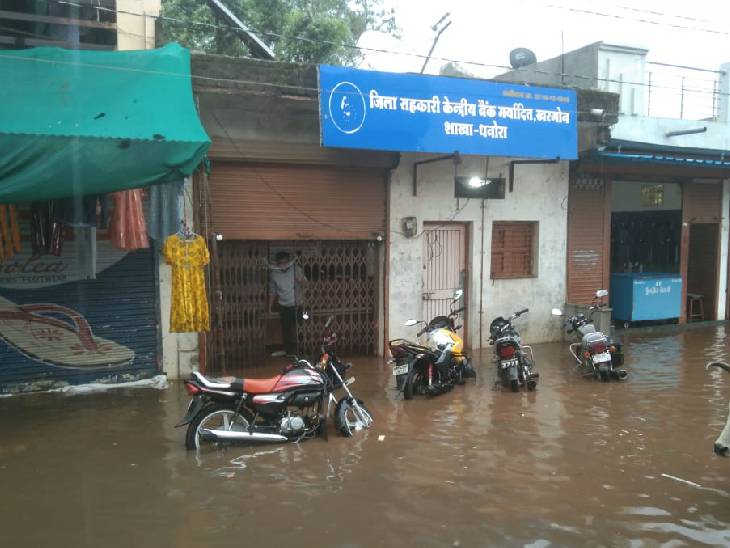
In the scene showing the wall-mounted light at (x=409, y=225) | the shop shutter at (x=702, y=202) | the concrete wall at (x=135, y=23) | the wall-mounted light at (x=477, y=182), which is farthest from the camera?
the shop shutter at (x=702, y=202)

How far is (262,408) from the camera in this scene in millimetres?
5793

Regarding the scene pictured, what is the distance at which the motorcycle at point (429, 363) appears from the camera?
303 inches

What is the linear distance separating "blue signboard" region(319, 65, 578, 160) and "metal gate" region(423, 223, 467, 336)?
1.64 metres

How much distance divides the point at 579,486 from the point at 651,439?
1.64 metres

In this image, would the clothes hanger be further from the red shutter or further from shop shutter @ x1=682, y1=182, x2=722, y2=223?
Answer: shop shutter @ x1=682, y1=182, x2=722, y2=223

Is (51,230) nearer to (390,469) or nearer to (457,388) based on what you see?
(390,469)

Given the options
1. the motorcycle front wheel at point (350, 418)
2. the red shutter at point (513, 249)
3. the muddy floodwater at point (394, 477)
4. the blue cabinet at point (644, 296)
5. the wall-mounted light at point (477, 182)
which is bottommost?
the muddy floodwater at point (394, 477)

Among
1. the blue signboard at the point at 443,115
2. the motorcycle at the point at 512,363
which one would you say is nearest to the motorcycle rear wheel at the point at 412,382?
the motorcycle at the point at 512,363

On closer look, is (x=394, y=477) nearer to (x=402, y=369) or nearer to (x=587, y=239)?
(x=402, y=369)

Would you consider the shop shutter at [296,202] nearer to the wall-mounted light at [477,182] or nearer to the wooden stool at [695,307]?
the wall-mounted light at [477,182]

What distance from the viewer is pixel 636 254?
1530 centimetres

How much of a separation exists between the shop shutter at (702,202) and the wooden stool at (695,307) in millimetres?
1741

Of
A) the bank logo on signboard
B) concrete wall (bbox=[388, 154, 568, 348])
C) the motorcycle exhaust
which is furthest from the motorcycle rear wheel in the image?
the bank logo on signboard

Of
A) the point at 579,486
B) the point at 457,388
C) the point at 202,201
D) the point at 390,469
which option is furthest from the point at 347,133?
the point at 579,486
